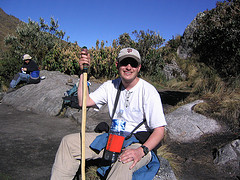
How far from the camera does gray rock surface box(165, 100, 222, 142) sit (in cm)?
451

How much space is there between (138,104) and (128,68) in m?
0.40

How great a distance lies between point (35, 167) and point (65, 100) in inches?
131

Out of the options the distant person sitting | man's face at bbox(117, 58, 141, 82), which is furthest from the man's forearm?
the distant person sitting

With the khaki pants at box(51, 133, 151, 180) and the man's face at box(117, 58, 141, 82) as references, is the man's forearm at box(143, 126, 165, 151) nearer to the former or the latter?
the khaki pants at box(51, 133, 151, 180)

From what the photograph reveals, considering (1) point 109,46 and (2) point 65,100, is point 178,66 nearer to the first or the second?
(1) point 109,46

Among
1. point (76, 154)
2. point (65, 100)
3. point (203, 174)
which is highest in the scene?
point (65, 100)

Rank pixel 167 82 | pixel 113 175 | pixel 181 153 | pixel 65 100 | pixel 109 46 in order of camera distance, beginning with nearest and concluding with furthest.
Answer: pixel 113 175, pixel 181 153, pixel 65 100, pixel 109 46, pixel 167 82

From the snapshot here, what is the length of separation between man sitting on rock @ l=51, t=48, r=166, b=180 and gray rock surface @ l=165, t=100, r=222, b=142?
253 cm

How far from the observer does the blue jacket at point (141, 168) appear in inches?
76.2

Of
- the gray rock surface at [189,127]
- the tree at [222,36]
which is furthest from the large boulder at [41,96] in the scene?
the tree at [222,36]

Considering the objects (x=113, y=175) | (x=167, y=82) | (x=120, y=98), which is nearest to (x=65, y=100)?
(x=120, y=98)

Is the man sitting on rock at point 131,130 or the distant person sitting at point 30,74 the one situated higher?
the distant person sitting at point 30,74

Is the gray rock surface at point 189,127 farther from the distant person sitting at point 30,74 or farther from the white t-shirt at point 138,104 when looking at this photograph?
the distant person sitting at point 30,74

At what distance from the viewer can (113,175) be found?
69.0 inches
